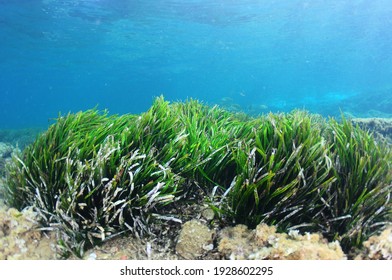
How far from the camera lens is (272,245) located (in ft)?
8.00

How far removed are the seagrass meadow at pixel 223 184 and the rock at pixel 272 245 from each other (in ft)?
0.45

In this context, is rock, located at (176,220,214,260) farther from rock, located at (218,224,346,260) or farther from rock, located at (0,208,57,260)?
rock, located at (0,208,57,260)

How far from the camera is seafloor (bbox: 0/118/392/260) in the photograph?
7.75 feet

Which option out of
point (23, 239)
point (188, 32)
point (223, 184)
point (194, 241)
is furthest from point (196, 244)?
point (188, 32)

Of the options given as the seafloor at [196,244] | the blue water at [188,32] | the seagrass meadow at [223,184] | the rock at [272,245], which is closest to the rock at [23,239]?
the seafloor at [196,244]

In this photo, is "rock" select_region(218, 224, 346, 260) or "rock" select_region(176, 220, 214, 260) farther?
"rock" select_region(176, 220, 214, 260)

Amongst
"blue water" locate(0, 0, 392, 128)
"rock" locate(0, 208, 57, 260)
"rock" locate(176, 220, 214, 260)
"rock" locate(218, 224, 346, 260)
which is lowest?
"rock" locate(0, 208, 57, 260)

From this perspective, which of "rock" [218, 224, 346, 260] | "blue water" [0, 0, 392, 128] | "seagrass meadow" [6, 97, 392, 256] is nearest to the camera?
"rock" [218, 224, 346, 260]

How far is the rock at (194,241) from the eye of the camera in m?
2.73

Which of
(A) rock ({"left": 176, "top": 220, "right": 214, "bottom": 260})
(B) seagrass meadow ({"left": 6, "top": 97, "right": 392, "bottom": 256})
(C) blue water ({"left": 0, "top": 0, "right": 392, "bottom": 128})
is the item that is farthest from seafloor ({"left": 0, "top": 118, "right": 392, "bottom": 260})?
(C) blue water ({"left": 0, "top": 0, "right": 392, "bottom": 128})

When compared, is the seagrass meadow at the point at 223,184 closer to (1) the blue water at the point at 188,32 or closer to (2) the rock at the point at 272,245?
(2) the rock at the point at 272,245
